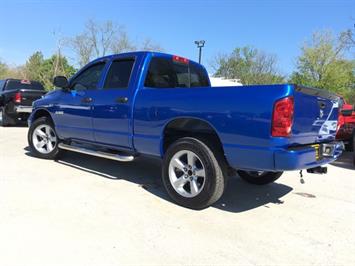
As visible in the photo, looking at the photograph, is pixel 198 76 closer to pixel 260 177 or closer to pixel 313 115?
pixel 260 177

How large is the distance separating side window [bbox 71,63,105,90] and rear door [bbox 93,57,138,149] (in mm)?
299

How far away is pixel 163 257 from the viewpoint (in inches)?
122

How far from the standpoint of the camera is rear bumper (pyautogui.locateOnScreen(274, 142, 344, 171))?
3.62 metres

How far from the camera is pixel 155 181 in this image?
5.59 meters

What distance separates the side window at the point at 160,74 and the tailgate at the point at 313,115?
226 centimetres

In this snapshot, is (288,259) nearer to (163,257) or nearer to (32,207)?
(163,257)

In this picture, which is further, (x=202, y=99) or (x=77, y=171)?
(x=77, y=171)

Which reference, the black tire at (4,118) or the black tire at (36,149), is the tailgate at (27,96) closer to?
the black tire at (4,118)

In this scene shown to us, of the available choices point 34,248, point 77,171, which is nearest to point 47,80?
point 77,171

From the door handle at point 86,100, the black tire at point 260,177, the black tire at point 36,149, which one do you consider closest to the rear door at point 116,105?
the door handle at point 86,100

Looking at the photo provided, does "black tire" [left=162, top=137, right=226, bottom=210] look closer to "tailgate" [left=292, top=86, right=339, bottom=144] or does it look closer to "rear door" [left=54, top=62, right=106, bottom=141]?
"tailgate" [left=292, top=86, right=339, bottom=144]

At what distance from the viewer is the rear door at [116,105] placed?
5.07m

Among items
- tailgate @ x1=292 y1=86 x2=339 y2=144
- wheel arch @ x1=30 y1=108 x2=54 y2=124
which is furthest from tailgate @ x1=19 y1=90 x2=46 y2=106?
tailgate @ x1=292 y1=86 x2=339 y2=144

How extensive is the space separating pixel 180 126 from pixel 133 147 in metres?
0.89
